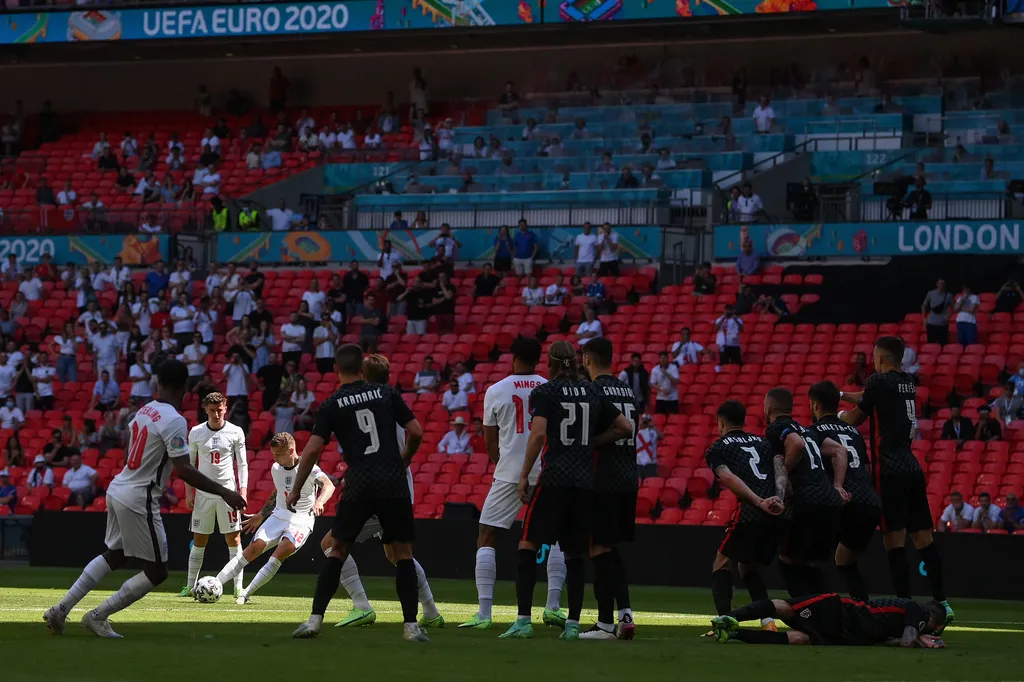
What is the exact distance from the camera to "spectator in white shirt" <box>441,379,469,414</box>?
91.9ft

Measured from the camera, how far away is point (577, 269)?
3188 cm

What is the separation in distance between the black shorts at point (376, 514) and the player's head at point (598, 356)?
1.76 metres

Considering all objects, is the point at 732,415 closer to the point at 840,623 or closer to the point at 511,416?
the point at 511,416

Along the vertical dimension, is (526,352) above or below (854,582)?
above

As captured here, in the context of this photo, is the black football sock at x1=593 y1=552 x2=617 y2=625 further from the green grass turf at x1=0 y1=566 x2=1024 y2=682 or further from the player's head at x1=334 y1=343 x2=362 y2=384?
the player's head at x1=334 y1=343 x2=362 y2=384

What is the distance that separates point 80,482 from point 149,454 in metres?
16.6

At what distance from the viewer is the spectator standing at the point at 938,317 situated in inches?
1072

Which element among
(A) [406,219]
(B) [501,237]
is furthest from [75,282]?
(B) [501,237]

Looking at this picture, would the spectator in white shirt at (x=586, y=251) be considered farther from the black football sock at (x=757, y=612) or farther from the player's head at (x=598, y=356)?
the black football sock at (x=757, y=612)

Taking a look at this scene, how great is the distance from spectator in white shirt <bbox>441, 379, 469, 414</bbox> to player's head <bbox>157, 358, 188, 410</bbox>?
52.7ft

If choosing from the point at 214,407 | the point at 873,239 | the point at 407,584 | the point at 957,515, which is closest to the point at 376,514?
the point at 407,584

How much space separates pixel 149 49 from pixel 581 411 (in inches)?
1411

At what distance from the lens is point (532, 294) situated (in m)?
31.2

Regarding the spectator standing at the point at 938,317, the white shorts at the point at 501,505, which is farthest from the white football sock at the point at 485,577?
the spectator standing at the point at 938,317
